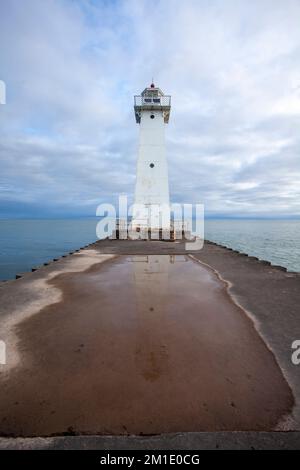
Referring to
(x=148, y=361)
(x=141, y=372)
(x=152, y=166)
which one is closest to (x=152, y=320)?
(x=148, y=361)

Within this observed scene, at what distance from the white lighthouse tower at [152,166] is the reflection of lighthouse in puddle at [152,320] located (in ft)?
42.7

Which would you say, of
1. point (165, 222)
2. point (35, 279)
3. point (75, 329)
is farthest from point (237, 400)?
point (165, 222)

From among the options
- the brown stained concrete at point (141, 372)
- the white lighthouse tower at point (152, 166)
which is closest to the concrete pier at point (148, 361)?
the brown stained concrete at point (141, 372)

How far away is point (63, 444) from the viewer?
77.2 inches

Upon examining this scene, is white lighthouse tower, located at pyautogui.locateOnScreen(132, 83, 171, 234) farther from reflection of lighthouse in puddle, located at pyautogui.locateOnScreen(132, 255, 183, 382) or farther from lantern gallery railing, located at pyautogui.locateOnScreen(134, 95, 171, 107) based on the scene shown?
reflection of lighthouse in puddle, located at pyautogui.locateOnScreen(132, 255, 183, 382)

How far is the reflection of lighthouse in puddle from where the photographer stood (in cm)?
310

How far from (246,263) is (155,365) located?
8.21m

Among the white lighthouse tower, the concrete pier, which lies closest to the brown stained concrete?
the concrete pier

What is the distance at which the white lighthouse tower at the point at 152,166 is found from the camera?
70.4 feet

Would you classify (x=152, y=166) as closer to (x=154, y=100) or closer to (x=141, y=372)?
(x=154, y=100)

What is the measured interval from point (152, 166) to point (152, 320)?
737 inches

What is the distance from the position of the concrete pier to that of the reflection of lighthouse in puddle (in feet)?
0.07

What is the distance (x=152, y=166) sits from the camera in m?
21.6
